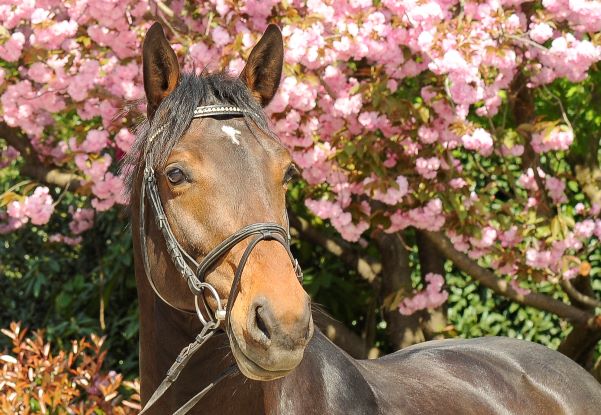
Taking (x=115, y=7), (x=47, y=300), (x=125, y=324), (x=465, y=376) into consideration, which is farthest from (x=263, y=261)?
(x=47, y=300)

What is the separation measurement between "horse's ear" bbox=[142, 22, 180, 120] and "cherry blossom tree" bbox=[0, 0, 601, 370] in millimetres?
1835

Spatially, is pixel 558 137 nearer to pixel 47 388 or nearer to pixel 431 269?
pixel 431 269

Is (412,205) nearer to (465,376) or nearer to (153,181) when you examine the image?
(465,376)

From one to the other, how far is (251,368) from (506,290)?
13.4 ft

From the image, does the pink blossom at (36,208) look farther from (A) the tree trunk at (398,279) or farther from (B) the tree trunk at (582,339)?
(B) the tree trunk at (582,339)

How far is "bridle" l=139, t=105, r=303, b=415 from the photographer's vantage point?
2.43 metres

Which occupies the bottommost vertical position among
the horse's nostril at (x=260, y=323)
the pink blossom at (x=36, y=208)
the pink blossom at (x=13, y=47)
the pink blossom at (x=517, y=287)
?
the pink blossom at (x=517, y=287)

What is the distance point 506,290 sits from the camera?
6180 millimetres

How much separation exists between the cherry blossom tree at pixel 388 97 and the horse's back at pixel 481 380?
1.25 metres

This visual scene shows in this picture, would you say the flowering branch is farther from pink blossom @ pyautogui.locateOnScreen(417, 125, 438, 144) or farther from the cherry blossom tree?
pink blossom @ pyautogui.locateOnScreen(417, 125, 438, 144)

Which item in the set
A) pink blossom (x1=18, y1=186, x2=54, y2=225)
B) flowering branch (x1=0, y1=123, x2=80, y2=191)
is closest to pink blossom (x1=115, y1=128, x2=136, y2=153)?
pink blossom (x1=18, y1=186, x2=54, y2=225)

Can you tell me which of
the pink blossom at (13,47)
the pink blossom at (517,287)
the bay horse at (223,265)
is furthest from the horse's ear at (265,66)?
the pink blossom at (517,287)

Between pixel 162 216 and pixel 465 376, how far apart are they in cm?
154

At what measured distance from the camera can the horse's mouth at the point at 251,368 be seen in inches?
92.1
